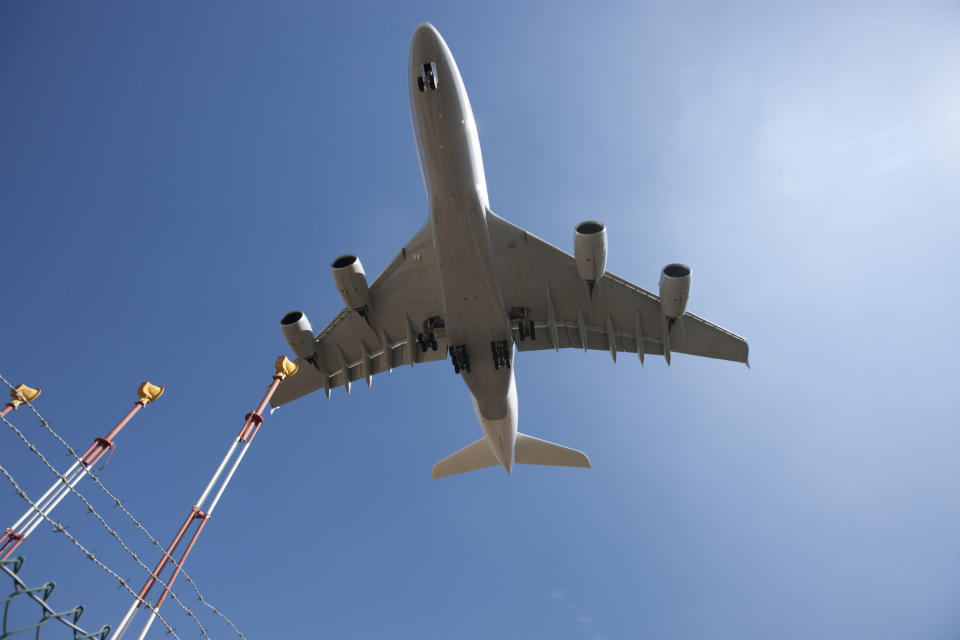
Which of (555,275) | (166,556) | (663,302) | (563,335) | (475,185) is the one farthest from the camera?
(563,335)

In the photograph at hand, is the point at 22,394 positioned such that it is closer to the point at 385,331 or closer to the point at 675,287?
the point at 385,331

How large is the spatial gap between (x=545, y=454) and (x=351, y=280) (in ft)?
36.9

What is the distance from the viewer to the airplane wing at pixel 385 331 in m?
18.4

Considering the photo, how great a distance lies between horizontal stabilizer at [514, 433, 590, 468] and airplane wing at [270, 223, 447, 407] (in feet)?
18.3

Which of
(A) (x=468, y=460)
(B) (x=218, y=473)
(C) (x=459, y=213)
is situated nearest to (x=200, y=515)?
(B) (x=218, y=473)

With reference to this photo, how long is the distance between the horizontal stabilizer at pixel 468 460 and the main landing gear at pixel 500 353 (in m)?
6.41

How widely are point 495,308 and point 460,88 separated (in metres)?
6.53

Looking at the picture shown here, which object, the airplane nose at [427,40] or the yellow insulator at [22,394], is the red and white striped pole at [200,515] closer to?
the yellow insulator at [22,394]

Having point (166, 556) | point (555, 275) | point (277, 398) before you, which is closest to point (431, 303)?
point (555, 275)

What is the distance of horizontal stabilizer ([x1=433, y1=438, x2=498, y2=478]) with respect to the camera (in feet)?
75.6

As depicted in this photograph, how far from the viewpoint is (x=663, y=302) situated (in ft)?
53.7

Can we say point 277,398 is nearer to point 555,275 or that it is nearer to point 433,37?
point 555,275

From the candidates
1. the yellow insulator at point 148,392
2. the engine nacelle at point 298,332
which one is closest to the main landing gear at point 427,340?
the engine nacelle at point 298,332

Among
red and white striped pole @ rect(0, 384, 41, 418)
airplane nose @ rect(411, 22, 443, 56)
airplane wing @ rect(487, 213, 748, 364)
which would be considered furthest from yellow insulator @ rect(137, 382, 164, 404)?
airplane wing @ rect(487, 213, 748, 364)
